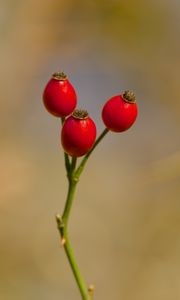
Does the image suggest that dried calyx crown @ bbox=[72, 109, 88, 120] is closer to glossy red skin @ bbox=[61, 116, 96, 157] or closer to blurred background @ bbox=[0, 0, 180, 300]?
glossy red skin @ bbox=[61, 116, 96, 157]

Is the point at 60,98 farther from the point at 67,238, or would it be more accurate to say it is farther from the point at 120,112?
the point at 67,238

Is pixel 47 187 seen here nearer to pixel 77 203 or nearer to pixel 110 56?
pixel 77 203

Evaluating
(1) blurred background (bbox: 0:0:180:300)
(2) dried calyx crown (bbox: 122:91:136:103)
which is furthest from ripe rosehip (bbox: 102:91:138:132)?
(1) blurred background (bbox: 0:0:180:300)

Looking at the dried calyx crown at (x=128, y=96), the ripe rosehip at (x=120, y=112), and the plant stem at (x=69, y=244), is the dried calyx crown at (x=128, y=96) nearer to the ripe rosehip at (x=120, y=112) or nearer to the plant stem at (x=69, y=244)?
the ripe rosehip at (x=120, y=112)

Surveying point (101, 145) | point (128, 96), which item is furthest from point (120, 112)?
point (101, 145)

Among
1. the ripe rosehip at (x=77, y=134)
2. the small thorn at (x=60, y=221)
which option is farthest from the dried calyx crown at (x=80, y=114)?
the small thorn at (x=60, y=221)

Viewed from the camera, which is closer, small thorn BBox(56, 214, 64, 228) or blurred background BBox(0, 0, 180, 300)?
small thorn BBox(56, 214, 64, 228)
